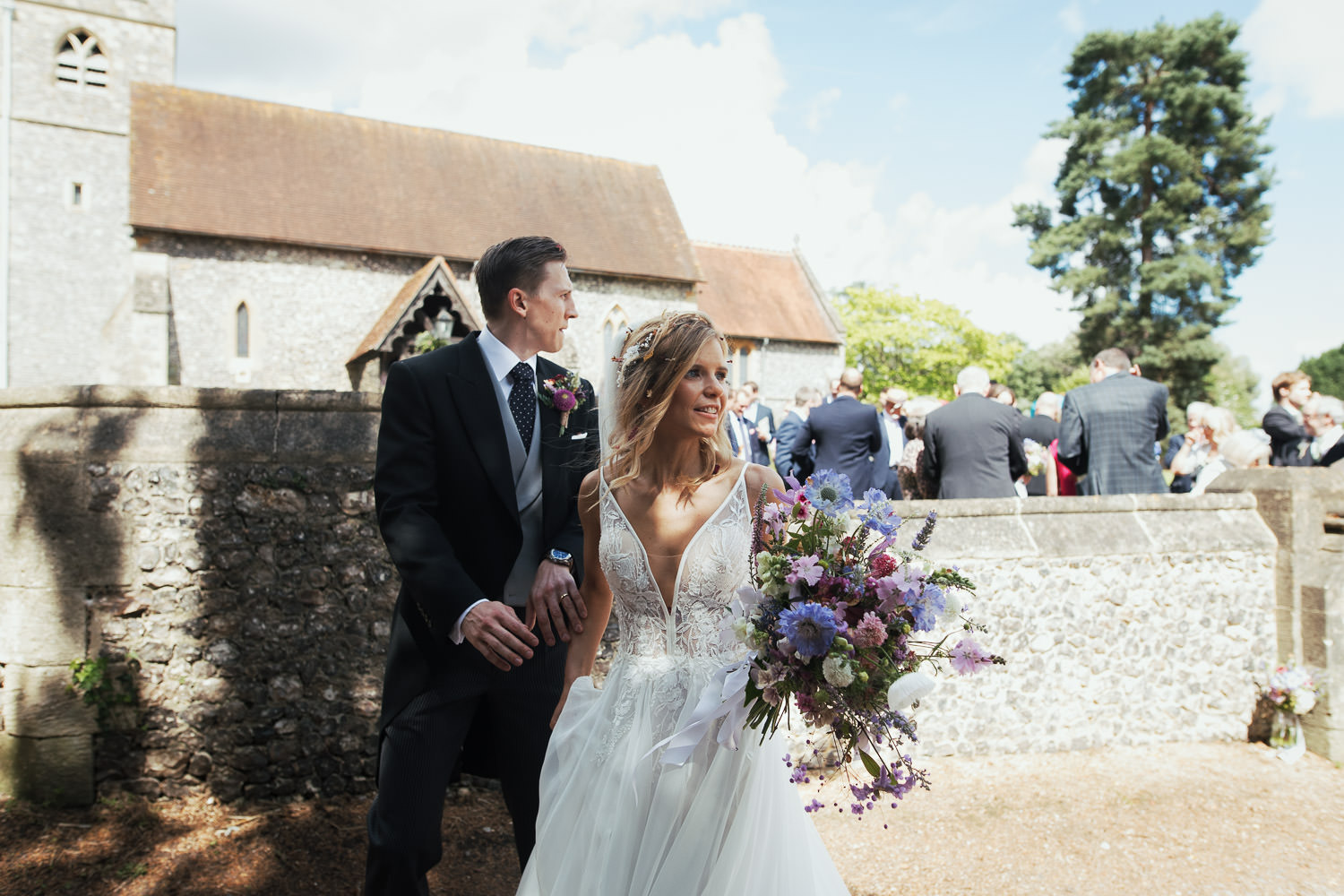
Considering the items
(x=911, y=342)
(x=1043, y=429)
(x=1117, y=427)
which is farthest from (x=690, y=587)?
(x=911, y=342)

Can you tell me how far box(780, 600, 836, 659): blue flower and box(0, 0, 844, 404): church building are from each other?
21.8 meters

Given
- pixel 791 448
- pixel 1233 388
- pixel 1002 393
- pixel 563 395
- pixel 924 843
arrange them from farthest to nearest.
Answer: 1. pixel 1233 388
2. pixel 791 448
3. pixel 1002 393
4. pixel 924 843
5. pixel 563 395

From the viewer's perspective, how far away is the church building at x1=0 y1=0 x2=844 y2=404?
23.7 meters

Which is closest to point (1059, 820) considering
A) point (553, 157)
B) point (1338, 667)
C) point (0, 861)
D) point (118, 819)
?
point (1338, 667)

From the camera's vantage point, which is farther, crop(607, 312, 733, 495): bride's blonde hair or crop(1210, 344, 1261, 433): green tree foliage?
crop(1210, 344, 1261, 433): green tree foliage

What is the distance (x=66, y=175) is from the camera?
2694 cm

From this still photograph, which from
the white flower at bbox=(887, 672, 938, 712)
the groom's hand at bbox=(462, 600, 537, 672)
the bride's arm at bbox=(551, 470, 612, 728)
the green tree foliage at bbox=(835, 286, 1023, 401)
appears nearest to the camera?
the white flower at bbox=(887, 672, 938, 712)

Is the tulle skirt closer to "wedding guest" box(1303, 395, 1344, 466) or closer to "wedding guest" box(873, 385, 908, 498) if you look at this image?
"wedding guest" box(873, 385, 908, 498)

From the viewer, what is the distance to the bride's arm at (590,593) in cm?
268

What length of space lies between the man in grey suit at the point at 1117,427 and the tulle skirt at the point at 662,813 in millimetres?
5309

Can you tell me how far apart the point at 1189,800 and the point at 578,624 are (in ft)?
14.7

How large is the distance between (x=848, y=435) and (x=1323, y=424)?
400 cm

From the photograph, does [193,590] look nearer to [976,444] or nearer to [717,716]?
[717,716]

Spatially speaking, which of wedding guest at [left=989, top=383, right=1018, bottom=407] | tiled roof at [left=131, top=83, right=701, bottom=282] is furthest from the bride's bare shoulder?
tiled roof at [left=131, top=83, right=701, bottom=282]
